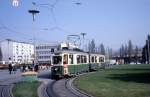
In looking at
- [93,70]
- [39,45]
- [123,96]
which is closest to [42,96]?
[123,96]

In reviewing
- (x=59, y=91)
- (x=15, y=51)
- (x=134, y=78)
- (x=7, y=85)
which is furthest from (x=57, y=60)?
(x=15, y=51)

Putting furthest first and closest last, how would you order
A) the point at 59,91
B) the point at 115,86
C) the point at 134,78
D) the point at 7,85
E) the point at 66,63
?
the point at 134,78, the point at 66,63, the point at 7,85, the point at 115,86, the point at 59,91

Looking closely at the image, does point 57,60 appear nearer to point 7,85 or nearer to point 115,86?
point 7,85

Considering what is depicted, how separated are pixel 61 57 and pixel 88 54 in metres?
10.9

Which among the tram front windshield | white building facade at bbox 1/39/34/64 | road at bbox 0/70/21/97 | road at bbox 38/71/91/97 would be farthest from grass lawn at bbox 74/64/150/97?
white building facade at bbox 1/39/34/64

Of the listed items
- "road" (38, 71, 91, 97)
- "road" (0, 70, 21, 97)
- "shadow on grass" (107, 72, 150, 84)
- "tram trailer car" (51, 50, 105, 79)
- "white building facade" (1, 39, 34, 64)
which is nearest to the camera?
"road" (38, 71, 91, 97)

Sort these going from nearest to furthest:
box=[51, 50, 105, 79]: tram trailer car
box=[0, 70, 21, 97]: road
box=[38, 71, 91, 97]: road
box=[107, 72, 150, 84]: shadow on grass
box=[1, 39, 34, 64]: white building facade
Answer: box=[38, 71, 91, 97]: road, box=[0, 70, 21, 97]: road, box=[107, 72, 150, 84]: shadow on grass, box=[51, 50, 105, 79]: tram trailer car, box=[1, 39, 34, 64]: white building facade


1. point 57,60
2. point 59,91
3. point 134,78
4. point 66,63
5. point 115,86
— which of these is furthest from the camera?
point 134,78

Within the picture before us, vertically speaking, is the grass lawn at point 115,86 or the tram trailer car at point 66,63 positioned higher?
the tram trailer car at point 66,63

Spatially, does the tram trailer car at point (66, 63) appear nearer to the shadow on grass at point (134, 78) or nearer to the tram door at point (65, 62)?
the tram door at point (65, 62)

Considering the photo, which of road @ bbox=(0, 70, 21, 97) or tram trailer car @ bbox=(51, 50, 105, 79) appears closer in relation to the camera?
road @ bbox=(0, 70, 21, 97)

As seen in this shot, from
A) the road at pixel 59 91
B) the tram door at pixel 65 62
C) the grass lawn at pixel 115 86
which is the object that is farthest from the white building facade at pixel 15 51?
the road at pixel 59 91

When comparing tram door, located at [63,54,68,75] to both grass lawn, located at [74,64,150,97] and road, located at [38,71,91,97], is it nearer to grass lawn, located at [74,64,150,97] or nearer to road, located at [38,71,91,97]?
grass lawn, located at [74,64,150,97]

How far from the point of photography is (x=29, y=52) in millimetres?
145625
